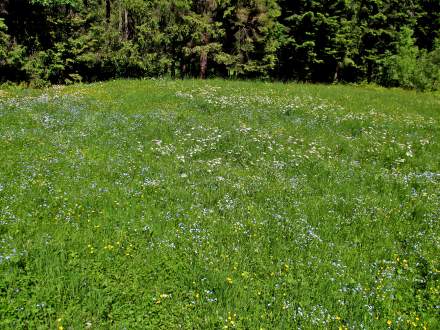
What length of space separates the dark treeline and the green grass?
1334 centimetres

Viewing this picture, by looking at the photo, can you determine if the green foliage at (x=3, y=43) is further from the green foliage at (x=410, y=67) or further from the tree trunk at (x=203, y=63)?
the green foliage at (x=410, y=67)

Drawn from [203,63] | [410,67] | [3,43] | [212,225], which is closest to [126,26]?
[203,63]

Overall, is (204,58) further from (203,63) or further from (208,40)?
(208,40)

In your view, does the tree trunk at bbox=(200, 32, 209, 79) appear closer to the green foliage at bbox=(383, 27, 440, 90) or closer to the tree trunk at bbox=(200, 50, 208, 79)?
the tree trunk at bbox=(200, 50, 208, 79)

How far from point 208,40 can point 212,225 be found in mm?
27156

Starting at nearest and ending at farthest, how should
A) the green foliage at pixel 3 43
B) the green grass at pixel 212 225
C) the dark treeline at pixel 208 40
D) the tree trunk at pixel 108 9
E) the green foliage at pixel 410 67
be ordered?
the green grass at pixel 212 225, the green foliage at pixel 3 43, the dark treeline at pixel 208 40, the tree trunk at pixel 108 9, the green foliage at pixel 410 67

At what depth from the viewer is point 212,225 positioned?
263 inches

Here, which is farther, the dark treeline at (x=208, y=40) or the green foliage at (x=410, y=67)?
the green foliage at (x=410, y=67)

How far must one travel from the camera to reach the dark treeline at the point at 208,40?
23.9 m

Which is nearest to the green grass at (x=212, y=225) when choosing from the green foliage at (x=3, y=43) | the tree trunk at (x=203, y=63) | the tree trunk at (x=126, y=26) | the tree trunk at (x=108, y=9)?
the green foliage at (x=3, y=43)

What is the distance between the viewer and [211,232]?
254 inches

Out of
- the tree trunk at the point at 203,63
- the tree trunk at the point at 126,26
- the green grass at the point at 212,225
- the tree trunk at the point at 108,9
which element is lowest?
the green grass at the point at 212,225

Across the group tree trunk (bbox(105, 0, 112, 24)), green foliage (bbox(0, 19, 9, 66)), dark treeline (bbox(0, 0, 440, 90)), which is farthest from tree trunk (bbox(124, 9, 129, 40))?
green foliage (bbox(0, 19, 9, 66))

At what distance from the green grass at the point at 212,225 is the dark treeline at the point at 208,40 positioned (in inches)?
525
